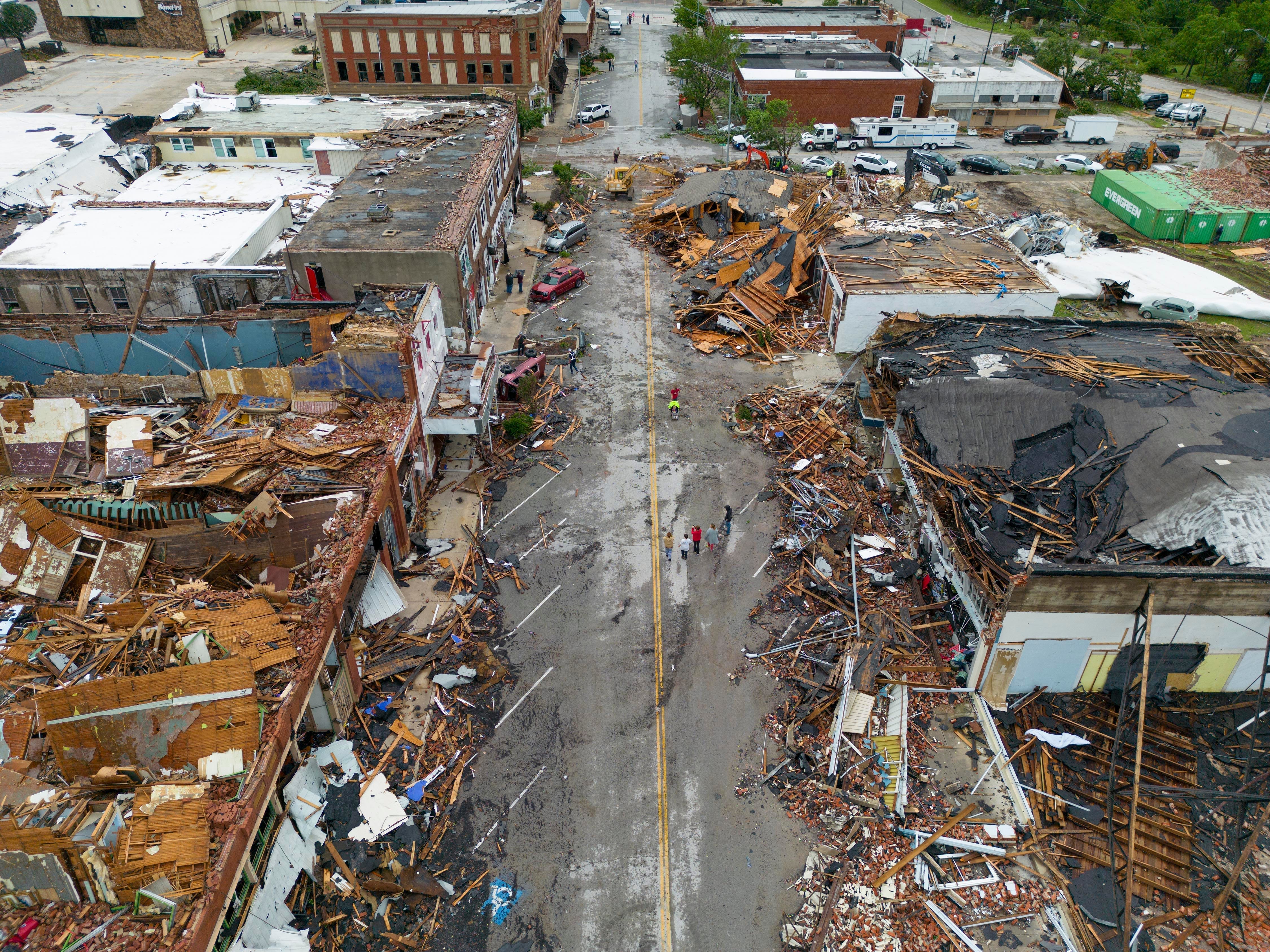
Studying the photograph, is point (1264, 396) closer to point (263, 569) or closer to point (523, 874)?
point (523, 874)

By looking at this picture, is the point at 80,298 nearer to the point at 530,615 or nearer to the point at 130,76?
the point at 530,615

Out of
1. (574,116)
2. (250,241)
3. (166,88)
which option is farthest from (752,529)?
(166,88)

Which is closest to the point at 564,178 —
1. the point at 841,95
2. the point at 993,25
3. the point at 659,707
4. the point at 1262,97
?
the point at 841,95

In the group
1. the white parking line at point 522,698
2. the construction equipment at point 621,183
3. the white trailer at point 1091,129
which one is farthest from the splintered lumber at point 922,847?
the white trailer at point 1091,129

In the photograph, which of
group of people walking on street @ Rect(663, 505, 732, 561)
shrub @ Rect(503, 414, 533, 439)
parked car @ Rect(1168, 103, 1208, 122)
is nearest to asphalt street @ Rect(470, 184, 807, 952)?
group of people walking on street @ Rect(663, 505, 732, 561)

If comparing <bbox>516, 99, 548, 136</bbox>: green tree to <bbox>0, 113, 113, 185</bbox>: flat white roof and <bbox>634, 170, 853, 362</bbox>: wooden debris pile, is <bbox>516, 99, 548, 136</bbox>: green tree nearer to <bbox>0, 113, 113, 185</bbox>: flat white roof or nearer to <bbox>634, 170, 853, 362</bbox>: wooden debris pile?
<bbox>634, 170, 853, 362</bbox>: wooden debris pile
